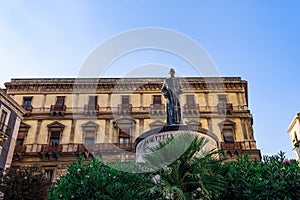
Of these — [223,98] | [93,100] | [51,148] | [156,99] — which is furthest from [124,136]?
[223,98]

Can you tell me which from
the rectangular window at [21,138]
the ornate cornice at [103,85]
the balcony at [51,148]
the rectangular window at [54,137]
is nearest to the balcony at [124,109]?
the ornate cornice at [103,85]

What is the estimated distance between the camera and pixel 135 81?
28.7 m

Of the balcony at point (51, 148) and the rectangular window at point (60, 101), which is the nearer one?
the balcony at point (51, 148)

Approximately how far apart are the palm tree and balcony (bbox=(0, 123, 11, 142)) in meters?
16.1

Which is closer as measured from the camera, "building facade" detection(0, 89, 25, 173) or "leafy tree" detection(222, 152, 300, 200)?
"leafy tree" detection(222, 152, 300, 200)

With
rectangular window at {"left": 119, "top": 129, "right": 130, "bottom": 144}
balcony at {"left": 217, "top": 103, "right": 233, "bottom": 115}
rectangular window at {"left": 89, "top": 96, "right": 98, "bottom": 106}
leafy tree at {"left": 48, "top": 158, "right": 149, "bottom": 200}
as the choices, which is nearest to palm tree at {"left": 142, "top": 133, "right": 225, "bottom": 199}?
leafy tree at {"left": 48, "top": 158, "right": 149, "bottom": 200}

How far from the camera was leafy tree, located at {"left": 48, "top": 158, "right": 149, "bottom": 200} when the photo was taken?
573cm

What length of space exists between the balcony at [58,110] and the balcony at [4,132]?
5.76 metres

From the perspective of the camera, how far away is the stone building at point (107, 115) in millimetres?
23672

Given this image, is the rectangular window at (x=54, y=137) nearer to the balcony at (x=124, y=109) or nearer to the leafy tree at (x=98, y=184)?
the balcony at (x=124, y=109)

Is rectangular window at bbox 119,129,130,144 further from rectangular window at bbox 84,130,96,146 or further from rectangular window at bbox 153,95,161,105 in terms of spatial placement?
rectangular window at bbox 153,95,161,105

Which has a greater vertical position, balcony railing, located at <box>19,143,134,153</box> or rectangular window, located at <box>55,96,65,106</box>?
rectangular window, located at <box>55,96,65,106</box>

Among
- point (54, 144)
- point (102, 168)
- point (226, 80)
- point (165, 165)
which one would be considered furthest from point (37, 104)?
point (165, 165)

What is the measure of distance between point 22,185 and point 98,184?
11.4 m
